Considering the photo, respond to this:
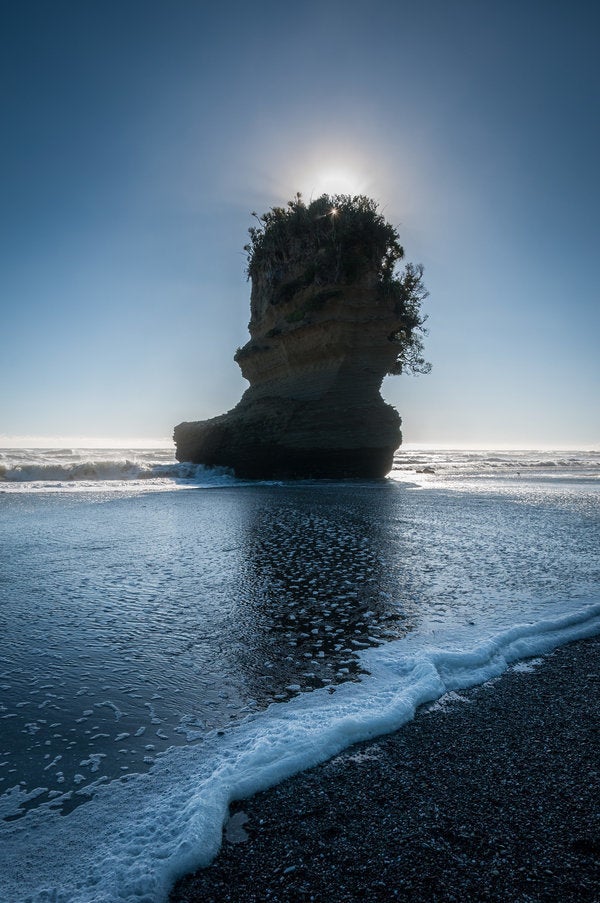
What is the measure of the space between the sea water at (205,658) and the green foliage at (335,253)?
751 inches

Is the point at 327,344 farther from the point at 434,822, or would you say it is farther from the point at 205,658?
the point at 434,822

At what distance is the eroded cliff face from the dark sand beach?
854 inches

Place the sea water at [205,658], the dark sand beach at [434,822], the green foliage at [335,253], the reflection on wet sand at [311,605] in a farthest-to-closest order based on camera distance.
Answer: the green foliage at [335,253] → the reflection on wet sand at [311,605] → the sea water at [205,658] → the dark sand beach at [434,822]

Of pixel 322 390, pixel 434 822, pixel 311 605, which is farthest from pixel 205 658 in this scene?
pixel 322 390

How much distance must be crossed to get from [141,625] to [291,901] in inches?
109

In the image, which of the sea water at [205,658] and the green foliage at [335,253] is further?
the green foliage at [335,253]

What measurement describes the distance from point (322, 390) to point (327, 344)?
2405mm

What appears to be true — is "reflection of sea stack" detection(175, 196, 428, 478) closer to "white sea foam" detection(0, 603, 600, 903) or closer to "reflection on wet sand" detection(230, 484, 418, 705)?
"reflection on wet sand" detection(230, 484, 418, 705)

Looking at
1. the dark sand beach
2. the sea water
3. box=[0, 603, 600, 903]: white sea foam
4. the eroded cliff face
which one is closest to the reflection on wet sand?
the sea water

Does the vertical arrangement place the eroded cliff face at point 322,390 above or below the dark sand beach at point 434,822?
above

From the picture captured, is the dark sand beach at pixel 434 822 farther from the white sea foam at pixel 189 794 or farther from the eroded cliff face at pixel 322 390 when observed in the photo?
the eroded cliff face at pixel 322 390

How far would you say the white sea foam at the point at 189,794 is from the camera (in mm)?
1557

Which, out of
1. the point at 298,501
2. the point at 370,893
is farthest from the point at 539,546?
the point at 298,501

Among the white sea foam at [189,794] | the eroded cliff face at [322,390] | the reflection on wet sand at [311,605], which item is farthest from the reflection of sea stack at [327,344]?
the white sea foam at [189,794]
